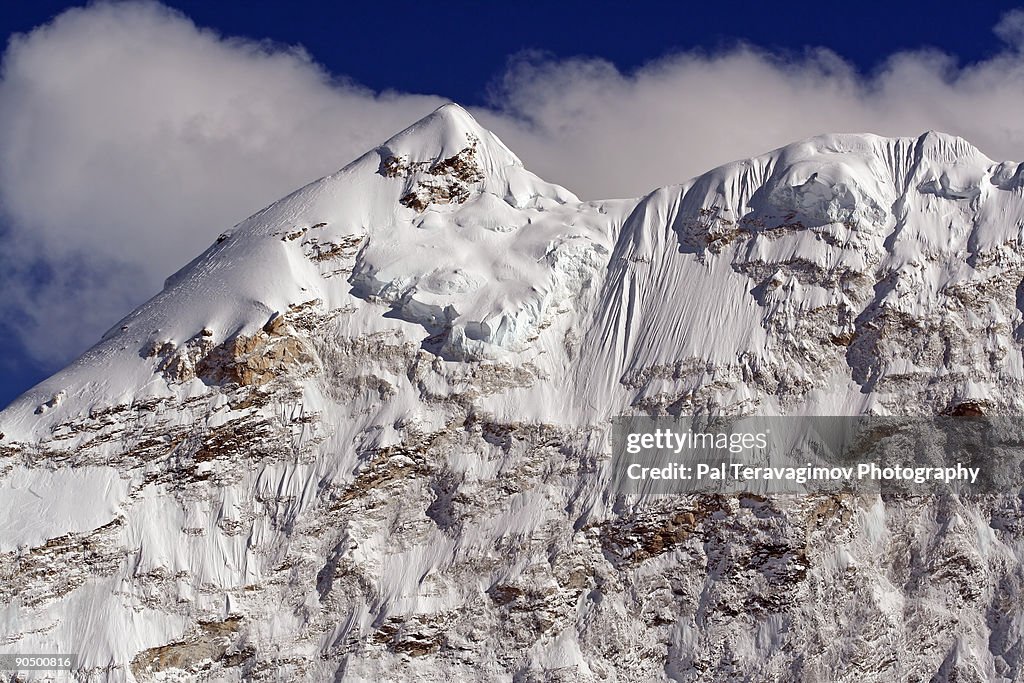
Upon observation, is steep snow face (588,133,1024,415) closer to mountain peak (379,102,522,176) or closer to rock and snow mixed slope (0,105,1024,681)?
rock and snow mixed slope (0,105,1024,681)

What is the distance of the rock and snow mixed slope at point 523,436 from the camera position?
197 ft

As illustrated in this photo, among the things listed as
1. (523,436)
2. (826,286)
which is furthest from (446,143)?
(826,286)

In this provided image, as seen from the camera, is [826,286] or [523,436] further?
[826,286]

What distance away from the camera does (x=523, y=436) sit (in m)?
66.5

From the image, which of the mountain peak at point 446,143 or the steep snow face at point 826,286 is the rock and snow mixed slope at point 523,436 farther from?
the mountain peak at point 446,143

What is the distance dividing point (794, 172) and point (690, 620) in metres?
25.6

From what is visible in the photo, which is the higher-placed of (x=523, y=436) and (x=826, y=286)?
(x=826, y=286)

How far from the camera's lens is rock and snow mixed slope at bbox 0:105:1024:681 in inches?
2359

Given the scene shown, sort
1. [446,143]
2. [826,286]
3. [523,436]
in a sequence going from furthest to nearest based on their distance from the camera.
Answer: [446,143] < [826,286] < [523,436]

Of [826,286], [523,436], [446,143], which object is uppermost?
[446,143]

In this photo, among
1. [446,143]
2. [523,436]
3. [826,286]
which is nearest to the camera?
[523,436]

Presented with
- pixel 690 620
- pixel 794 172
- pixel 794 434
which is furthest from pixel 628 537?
pixel 794 172

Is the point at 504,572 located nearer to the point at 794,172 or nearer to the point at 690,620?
the point at 690,620

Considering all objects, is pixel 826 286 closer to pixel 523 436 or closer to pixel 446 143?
pixel 523 436
